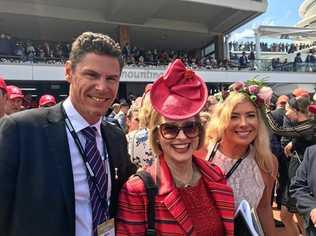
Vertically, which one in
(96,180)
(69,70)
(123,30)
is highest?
(123,30)

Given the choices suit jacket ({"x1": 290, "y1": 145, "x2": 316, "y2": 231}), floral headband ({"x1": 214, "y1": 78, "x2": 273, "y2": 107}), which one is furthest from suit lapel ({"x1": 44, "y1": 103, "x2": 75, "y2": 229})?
suit jacket ({"x1": 290, "y1": 145, "x2": 316, "y2": 231})

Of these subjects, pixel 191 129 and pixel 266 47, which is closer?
pixel 191 129

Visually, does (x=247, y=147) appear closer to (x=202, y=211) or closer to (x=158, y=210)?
(x=202, y=211)

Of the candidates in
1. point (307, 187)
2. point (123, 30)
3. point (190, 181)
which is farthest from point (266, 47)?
point (190, 181)

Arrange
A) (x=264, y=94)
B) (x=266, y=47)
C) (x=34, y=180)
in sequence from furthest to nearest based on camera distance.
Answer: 1. (x=266, y=47)
2. (x=264, y=94)
3. (x=34, y=180)

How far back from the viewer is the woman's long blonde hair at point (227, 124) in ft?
8.60

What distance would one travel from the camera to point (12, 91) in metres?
5.25

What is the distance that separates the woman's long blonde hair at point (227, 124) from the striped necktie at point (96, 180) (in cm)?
105

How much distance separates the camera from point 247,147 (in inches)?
106

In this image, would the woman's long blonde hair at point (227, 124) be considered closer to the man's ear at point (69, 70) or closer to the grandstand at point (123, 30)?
the man's ear at point (69, 70)

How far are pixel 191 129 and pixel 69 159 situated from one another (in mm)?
581

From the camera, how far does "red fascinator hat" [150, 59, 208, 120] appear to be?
1.85 meters

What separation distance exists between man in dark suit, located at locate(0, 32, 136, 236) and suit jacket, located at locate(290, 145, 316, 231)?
4.65 feet

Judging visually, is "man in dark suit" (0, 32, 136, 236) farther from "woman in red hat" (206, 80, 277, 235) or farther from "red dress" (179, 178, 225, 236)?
"woman in red hat" (206, 80, 277, 235)
